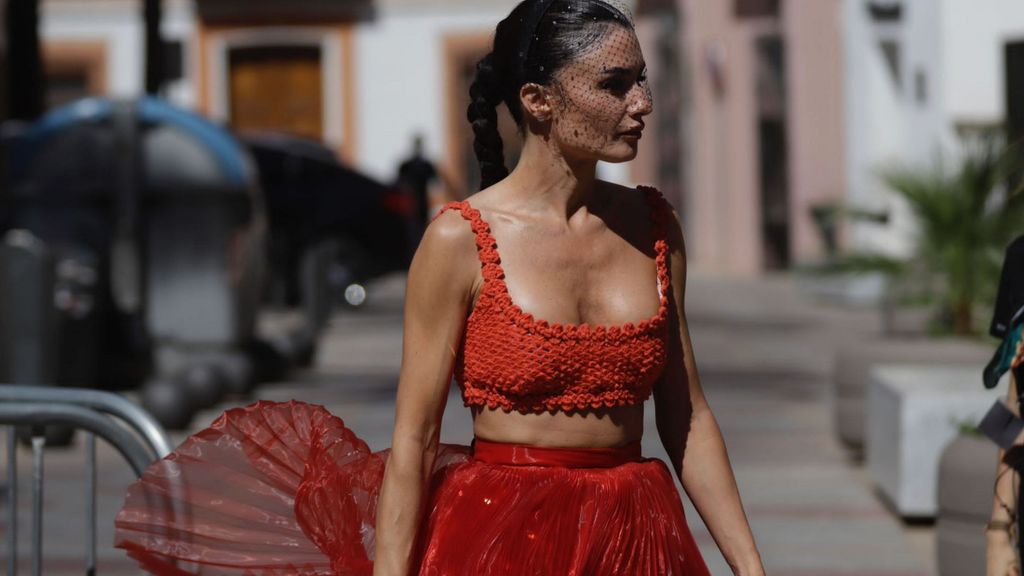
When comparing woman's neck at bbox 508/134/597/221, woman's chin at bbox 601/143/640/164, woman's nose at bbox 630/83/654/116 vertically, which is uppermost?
woman's nose at bbox 630/83/654/116

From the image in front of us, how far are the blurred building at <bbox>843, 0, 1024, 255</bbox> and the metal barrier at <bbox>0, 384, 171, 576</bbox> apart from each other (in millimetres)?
8014

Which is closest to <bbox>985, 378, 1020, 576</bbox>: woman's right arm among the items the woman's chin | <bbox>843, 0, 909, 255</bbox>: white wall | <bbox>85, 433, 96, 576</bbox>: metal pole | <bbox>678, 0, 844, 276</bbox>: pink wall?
the woman's chin

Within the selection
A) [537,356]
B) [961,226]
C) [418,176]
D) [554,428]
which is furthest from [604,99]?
[418,176]

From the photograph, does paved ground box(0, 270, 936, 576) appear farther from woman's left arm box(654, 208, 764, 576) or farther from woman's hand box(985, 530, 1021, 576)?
woman's left arm box(654, 208, 764, 576)

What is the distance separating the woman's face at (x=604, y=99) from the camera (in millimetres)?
3068

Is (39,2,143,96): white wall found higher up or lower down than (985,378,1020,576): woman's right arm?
higher up

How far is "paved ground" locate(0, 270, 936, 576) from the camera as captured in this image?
756 cm

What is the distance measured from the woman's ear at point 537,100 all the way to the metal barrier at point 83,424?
1.62 metres

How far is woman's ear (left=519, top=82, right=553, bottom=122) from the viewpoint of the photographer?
310 cm

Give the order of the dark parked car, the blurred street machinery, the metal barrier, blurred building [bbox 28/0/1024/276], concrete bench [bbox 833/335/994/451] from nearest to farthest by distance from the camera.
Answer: the metal barrier → concrete bench [bbox 833/335/994/451] → the blurred street machinery → blurred building [bbox 28/0/1024/276] → the dark parked car

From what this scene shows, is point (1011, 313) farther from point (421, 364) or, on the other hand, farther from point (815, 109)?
point (815, 109)

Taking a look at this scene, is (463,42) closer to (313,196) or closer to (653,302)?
(313,196)

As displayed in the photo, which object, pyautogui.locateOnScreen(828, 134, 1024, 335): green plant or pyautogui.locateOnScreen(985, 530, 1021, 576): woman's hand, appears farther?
pyautogui.locateOnScreen(828, 134, 1024, 335): green plant

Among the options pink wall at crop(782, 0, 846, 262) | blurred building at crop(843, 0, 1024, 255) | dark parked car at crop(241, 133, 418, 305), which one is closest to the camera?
blurred building at crop(843, 0, 1024, 255)
